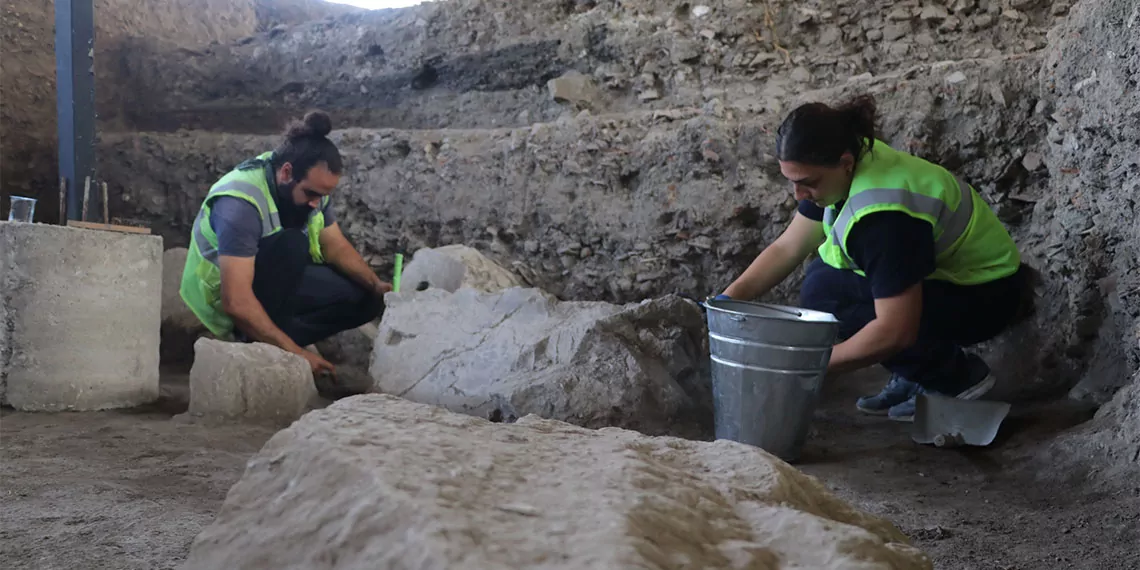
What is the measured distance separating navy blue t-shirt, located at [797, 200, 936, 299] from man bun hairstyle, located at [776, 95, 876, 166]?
235 mm

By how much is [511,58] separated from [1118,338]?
3454 mm

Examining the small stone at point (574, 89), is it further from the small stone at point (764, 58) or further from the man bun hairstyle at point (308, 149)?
the man bun hairstyle at point (308, 149)

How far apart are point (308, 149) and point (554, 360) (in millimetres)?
1517

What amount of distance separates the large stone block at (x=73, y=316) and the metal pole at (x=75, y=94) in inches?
54.6

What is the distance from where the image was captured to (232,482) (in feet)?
6.95

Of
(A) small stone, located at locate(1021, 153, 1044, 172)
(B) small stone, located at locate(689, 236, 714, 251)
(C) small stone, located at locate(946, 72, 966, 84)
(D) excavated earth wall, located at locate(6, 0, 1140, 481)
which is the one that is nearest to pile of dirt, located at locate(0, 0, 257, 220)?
(D) excavated earth wall, located at locate(6, 0, 1140, 481)

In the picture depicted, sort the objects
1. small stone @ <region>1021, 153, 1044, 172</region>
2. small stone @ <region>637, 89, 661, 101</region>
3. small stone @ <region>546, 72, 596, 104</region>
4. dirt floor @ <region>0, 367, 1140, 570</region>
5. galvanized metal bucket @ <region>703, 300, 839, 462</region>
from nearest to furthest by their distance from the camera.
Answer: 1. dirt floor @ <region>0, 367, 1140, 570</region>
2. galvanized metal bucket @ <region>703, 300, 839, 462</region>
3. small stone @ <region>1021, 153, 1044, 172</region>
4. small stone @ <region>637, 89, 661, 101</region>
5. small stone @ <region>546, 72, 596, 104</region>

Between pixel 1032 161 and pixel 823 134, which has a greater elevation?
pixel 823 134

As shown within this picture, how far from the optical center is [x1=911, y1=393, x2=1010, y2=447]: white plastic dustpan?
2.50 metres

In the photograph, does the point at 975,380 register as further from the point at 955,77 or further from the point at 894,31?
the point at 894,31

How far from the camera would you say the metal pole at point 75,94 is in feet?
13.1

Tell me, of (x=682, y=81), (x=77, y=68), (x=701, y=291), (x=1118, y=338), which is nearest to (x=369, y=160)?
(x=77, y=68)

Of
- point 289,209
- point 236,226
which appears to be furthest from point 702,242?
point 236,226

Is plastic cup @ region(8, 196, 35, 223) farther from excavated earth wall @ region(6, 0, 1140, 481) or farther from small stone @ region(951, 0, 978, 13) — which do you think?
small stone @ region(951, 0, 978, 13)
